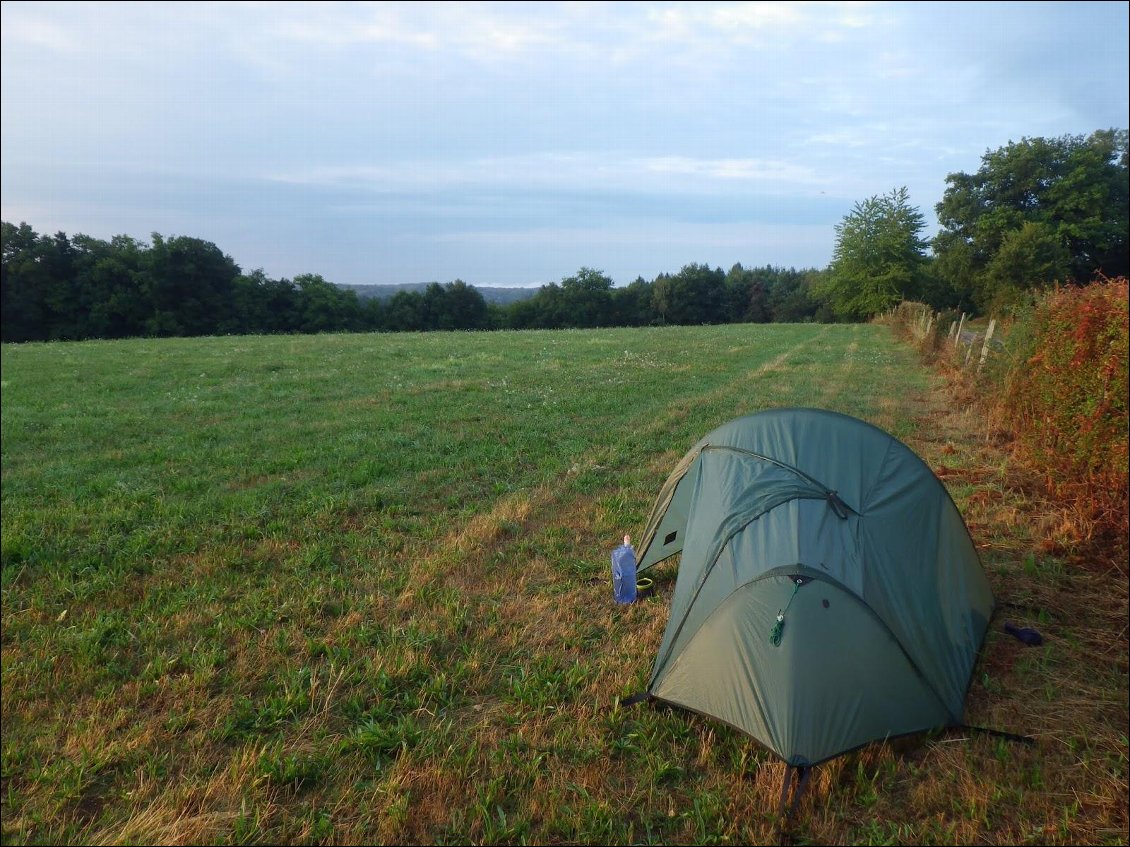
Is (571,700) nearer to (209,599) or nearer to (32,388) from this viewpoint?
(209,599)

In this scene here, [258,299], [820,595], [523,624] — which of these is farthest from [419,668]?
[258,299]

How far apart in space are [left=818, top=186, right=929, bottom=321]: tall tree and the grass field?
3772 cm

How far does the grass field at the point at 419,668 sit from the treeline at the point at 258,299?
1443 inches

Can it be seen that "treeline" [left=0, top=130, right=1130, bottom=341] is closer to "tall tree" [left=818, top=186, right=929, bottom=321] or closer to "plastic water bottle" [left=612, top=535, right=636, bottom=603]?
"tall tree" [left=818, top=186, right=929, bottom=321]

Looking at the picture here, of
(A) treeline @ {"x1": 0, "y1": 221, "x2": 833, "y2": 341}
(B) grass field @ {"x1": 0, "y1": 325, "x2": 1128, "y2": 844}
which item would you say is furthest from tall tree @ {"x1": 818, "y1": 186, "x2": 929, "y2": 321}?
(B) grass field @ {"x1": 0, "y1": 325, "x2": 1128, "y2": 844}

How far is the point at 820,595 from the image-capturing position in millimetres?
3428

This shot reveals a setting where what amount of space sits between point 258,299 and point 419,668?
2147 inches

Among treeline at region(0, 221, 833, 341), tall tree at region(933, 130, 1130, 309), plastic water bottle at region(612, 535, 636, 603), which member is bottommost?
plastic water bottle at region(612, 535, 636, 603)

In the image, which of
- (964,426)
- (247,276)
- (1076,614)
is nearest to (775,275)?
(247,276)

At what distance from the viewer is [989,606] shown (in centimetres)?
444

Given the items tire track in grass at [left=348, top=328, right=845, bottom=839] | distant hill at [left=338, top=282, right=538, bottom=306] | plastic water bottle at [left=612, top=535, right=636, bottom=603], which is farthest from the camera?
distant hill at [left=338, top=282, right=538, bottom=306]

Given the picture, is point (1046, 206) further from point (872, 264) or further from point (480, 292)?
point (480, 292)

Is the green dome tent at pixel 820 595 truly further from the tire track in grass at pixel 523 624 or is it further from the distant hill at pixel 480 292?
the distant hill at pixel 480 292

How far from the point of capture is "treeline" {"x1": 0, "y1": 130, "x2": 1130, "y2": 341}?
119 feet
